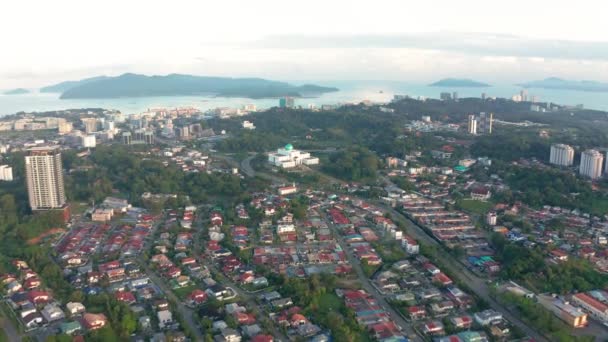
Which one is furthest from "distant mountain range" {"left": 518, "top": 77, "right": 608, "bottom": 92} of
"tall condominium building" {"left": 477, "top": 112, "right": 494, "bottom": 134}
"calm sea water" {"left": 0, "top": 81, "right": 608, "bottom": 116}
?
"tall condominium building" {"left": 477, "top": 112, "right": 494, "bottom": 134}

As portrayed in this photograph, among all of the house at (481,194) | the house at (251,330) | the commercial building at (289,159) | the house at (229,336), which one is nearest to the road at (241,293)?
the house at (251,330)

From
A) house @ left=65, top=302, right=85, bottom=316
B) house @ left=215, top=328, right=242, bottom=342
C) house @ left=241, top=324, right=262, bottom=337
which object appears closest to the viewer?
house @ left=215, top=328, right=242, bottom=342

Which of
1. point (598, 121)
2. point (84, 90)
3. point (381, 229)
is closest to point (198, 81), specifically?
point (84, 90)

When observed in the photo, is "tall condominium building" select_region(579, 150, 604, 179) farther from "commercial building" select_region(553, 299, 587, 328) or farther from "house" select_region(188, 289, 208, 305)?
"house" select_region(188, 289, 208, 305)

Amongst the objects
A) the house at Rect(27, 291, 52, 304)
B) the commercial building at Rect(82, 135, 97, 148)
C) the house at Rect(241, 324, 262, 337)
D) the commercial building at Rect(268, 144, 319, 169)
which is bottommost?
the house at Rect(241, 324, 262, 337)

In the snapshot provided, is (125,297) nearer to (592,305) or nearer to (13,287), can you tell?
(13,287)
